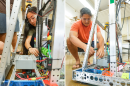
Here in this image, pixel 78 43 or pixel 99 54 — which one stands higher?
pixel 78 43

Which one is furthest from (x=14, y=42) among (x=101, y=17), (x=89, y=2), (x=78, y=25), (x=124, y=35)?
(x=124, y=35)

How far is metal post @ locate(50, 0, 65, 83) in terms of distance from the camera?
21.8 inches

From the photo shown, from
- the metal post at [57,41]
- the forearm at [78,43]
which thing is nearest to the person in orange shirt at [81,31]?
the forearm at [78,43]

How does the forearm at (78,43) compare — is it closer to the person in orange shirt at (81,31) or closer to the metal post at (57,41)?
the person in orange shirt at (81,31)

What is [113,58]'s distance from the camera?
791mm

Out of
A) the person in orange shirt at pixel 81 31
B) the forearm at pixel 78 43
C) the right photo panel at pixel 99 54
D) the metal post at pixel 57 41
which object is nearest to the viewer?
the metal post at pixel 57 41

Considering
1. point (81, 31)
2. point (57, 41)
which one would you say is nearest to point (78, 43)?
point (81, 31)

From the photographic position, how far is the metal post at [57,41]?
1.82 ft

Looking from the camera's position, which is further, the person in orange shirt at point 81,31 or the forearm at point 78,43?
the person in orange shirt at point 81,31

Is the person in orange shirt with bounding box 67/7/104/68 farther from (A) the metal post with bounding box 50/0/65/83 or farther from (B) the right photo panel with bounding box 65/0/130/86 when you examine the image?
(A) the metal post with bounding box 50/0/65/83

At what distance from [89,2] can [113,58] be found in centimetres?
139

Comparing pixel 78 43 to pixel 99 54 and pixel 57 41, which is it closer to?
pixel 99 54

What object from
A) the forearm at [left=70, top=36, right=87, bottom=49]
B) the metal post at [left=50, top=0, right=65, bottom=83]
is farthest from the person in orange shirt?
the metal post at [left=50, top=0, right=65, bottom=83]

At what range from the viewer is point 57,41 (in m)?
0.56
